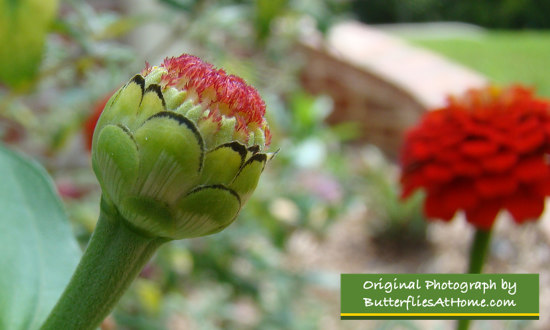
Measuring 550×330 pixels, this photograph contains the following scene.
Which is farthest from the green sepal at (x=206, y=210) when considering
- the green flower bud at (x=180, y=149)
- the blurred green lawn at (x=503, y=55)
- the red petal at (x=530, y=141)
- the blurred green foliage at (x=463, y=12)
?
the blurred green foliage at (x=463, y=12)

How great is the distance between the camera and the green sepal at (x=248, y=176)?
18 centimetres

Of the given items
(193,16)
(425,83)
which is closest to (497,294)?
(193,16)

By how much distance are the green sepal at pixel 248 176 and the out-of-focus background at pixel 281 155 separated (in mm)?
245

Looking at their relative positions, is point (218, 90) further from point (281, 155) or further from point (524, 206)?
point (281, 155)

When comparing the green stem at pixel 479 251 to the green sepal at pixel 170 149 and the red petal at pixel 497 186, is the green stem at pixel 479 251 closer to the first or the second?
the red petal at pixel 497 186

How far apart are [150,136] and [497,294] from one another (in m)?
0.26

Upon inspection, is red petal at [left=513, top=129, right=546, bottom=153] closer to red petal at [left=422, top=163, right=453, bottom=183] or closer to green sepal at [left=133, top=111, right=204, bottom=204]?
red petal at [left=422, top=163, right=453, bottom=183]

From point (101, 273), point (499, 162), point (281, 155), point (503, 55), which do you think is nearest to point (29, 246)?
point (101, 273)

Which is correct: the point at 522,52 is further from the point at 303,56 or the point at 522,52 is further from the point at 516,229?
the point at 516,229

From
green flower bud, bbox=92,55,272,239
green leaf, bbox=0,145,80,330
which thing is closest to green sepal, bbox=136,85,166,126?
green flower bud, bbox=92,55,272,239

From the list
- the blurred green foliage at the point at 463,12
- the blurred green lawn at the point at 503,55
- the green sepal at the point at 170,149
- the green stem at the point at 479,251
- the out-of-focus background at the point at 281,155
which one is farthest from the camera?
the blurred green foliage at the point at 463,12

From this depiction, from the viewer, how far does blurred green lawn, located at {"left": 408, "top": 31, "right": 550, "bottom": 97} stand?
8.82 feet

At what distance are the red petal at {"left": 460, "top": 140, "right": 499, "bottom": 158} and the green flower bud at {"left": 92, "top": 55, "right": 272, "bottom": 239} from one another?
1.07 feet

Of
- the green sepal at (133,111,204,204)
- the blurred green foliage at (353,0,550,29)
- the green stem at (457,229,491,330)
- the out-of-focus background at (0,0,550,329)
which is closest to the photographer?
the green sepal at (133,111,204,204)
